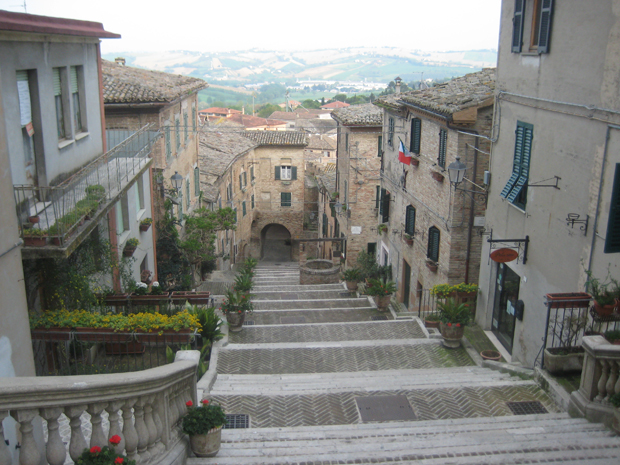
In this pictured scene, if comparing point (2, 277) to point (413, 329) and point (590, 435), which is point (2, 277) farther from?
point (413, 329)

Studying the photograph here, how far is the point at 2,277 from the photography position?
244 inches

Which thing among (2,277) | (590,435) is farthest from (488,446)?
(2,277)

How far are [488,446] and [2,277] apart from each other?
603 cm

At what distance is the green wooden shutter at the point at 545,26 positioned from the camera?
10.5 metres

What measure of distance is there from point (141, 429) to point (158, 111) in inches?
647

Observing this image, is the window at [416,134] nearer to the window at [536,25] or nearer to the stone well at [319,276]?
the window at [536,25]

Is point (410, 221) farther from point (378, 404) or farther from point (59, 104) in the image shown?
point (59, 104)

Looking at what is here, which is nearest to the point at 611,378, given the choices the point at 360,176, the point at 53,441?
the point at 53,441

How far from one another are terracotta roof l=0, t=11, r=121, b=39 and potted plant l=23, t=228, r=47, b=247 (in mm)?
2925

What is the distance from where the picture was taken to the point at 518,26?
463 inches

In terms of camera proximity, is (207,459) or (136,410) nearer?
(136,410)

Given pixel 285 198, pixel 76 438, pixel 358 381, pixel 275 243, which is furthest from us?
pixel 275 243

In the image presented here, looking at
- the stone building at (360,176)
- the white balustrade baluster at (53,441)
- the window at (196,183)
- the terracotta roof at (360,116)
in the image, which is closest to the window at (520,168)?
the white balustrade baluster at (53,441)

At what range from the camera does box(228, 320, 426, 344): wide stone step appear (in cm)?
1446
